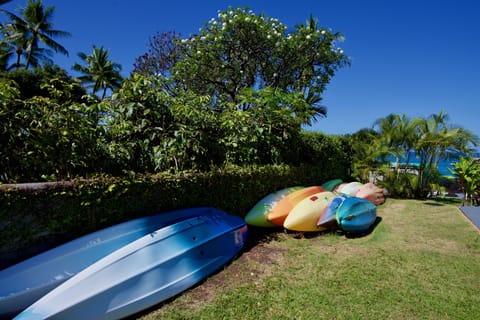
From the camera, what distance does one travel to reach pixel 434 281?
10.5 feet

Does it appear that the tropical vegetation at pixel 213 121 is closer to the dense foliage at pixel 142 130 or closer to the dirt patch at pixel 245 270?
the dense foliage at pixel 142 130

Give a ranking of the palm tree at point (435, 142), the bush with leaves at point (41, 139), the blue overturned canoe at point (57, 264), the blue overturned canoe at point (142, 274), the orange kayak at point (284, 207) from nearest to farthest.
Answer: the blue overturned canoe at point (142, 274)
the blue overturned canoe at point (57, 264)
the bush with leaves at point (41, 139)
the orange kayak at point (284, 207)
the palm tree at point (435, 142)

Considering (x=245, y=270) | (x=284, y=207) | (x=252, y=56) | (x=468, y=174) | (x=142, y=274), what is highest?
(x=252, y=56)

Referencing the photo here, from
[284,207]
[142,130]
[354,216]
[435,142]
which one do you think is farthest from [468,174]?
[142,130]

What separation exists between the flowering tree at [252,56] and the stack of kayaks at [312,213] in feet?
27.6

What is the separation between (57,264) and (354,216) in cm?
453

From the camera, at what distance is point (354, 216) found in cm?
486

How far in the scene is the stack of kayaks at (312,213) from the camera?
484 cm

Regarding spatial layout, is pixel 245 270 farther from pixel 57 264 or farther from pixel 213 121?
pixel 213 121

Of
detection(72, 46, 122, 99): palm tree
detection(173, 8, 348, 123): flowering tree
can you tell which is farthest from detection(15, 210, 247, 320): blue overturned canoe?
detection(72, 46, 122, 99): palm tree

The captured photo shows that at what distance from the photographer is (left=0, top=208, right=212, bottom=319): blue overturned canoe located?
2480 millimetres

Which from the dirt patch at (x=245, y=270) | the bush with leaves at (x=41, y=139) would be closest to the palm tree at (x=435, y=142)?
the dirt patch at (x=245, y=270)

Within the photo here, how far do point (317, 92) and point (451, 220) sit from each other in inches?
451

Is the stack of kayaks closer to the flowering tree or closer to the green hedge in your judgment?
the green hedge
